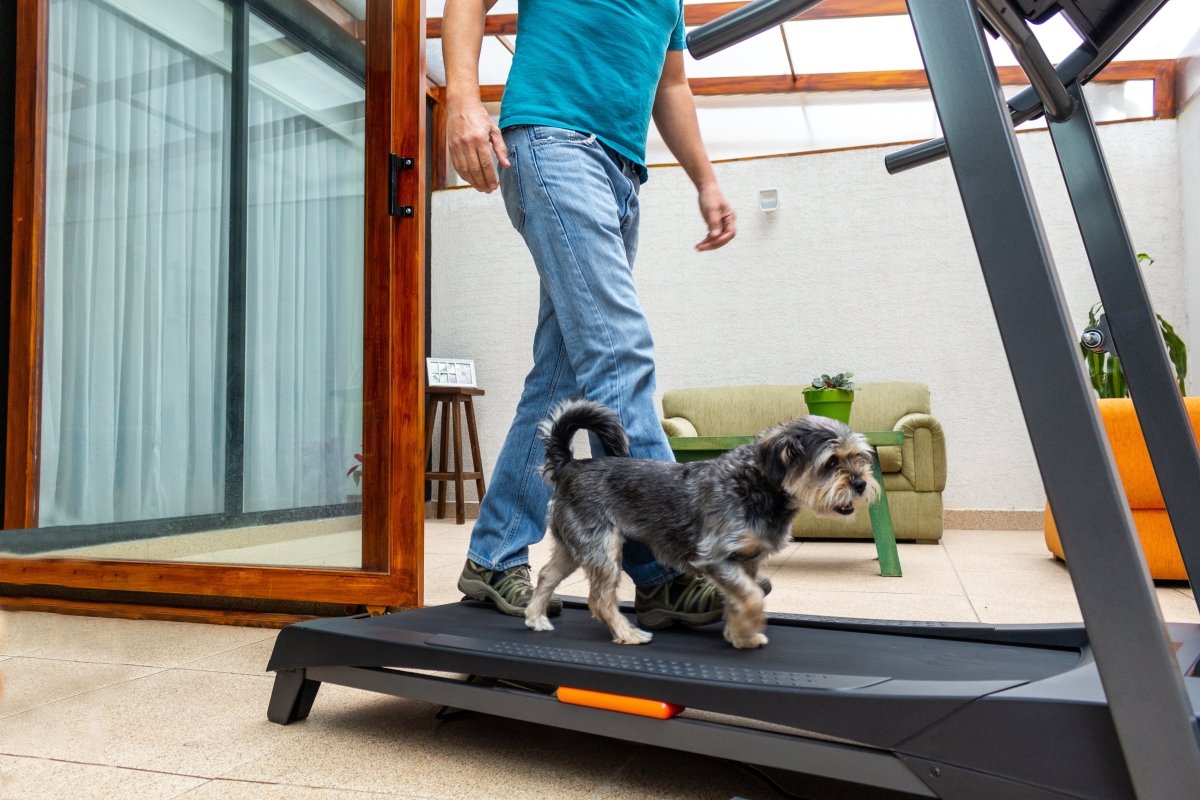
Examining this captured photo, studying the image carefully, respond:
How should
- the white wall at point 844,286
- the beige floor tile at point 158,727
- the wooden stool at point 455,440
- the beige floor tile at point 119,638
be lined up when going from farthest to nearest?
the wooden stool at point 455,440
the white wall at point 844,286
the beige floor tile at point 119,638
the beige floor tile at point 158,727

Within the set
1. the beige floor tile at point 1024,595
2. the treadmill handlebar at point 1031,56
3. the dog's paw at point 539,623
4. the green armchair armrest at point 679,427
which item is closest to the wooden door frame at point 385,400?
the dog's paw at point 539,623

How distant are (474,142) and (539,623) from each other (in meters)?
0.83

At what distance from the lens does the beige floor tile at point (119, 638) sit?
6.28 feet

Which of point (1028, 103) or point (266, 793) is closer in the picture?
point (266, 793)

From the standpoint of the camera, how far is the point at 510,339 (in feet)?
19.5

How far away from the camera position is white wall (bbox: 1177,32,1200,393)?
15.1ft

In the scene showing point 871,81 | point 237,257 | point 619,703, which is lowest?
point 619,703

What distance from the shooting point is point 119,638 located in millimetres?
2111

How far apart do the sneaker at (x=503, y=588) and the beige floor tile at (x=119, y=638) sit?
0.67m

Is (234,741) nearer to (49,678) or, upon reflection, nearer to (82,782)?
(82,782)

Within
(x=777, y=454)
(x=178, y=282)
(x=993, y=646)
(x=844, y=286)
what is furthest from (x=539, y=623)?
(x=844, y=286)

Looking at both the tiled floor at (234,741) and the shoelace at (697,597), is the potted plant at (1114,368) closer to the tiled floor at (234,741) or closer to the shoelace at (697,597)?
the tiled floor at (234,741)

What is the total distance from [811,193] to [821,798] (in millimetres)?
4808

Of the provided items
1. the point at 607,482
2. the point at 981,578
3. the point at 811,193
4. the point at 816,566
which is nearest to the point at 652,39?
the point at 607,482
